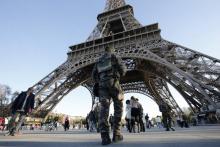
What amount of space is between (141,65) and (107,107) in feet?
80.3

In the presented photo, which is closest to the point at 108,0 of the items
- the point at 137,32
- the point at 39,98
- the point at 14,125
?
the point at 137,32

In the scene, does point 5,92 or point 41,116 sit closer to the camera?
point 41,116

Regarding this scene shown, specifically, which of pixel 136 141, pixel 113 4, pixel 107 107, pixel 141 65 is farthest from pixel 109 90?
pixel 113 4

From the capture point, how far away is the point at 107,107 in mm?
4285

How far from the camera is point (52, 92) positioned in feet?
86.5

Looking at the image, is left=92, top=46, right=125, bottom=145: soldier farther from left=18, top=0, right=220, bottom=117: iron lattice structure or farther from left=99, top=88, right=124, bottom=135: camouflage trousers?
left=18, top=0, right=220, bottom=117: iron lattice structure

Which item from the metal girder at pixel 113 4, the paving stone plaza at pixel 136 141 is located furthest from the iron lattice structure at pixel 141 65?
the paving stone plaza at pixel 136 141

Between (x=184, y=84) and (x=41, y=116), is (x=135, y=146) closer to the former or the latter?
(x=184, y=84)

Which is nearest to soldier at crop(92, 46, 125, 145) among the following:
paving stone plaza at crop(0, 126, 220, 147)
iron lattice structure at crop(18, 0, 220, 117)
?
paving stone plaza at crop(0, 126, 220, 147)

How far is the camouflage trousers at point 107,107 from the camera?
420 centimetres

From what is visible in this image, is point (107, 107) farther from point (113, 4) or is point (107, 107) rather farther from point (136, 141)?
point (113, 4)

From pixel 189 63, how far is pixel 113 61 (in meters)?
17.5

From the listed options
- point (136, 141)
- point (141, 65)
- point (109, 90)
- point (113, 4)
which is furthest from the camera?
point (113, 4)

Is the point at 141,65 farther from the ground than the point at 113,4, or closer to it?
closer to it
